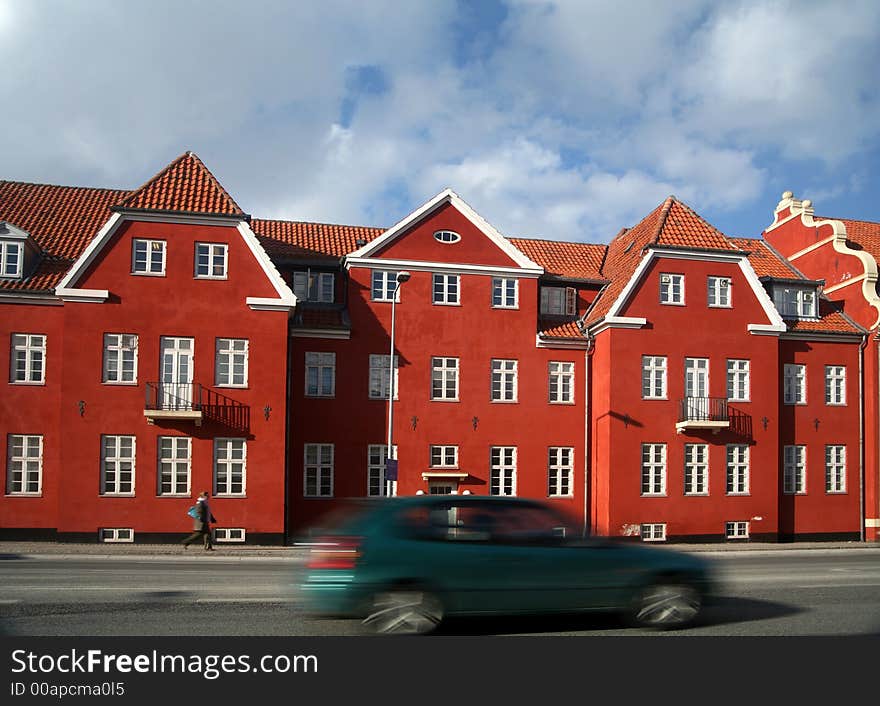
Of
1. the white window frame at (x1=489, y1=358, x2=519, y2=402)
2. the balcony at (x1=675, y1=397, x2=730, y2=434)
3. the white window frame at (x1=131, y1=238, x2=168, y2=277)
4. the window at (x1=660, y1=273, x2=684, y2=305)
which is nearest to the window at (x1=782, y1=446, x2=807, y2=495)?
the balcony at (x1=675, y1=397, x2=730, y2=434)

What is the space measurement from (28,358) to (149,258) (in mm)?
4953

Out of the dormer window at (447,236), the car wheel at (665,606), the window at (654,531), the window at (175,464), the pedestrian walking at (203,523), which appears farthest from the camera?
the dormer window at (447,236)

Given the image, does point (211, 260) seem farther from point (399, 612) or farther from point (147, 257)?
point (399, 612)

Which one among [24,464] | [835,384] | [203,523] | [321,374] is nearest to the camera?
[203,523]

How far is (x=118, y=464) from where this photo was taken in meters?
26.7

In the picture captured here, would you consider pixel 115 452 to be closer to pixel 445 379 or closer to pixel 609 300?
pixel 445 379

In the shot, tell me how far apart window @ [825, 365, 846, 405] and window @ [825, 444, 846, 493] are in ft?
5.75

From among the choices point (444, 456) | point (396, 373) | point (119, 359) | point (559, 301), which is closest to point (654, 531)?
point (444, 456)

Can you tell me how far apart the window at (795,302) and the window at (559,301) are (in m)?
8.02

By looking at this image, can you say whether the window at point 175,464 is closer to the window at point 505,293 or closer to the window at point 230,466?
the window at point 230,466

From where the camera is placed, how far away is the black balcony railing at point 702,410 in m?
30.5

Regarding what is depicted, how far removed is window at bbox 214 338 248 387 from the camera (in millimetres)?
27562

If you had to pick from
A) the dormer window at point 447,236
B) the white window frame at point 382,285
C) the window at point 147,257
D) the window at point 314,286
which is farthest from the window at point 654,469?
the window at point 147,257
